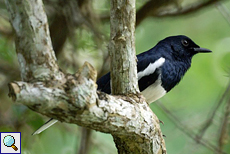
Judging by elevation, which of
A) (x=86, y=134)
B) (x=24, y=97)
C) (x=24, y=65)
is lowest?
(x=86, y=134)

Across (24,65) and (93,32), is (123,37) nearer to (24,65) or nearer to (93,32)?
(24,65)

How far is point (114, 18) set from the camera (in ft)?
7.51

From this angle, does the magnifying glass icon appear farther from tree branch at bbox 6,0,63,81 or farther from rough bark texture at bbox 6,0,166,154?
tree branch at bbox 6,0,63,81

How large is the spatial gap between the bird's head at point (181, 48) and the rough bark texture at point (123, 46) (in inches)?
56.4

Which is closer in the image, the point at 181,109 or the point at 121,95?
the point at 121,95

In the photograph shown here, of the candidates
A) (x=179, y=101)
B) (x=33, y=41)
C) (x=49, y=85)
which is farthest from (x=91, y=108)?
(x=179, y=101)

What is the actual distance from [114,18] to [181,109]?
303 cm

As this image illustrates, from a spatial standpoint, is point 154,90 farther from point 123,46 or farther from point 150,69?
point 123,46

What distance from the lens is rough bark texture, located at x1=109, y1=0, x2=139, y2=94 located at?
227 centimetres

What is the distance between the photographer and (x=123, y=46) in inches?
91.9

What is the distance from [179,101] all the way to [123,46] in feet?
11.1

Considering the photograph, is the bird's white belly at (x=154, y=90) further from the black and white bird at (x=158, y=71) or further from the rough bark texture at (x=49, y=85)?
the rough bark texture at (x=49, y=85)

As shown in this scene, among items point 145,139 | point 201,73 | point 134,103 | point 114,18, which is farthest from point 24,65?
point 201,73

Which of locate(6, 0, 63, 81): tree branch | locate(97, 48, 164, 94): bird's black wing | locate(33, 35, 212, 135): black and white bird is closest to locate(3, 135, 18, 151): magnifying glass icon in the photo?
locate(33, 35, 212, 135): black and white bird
